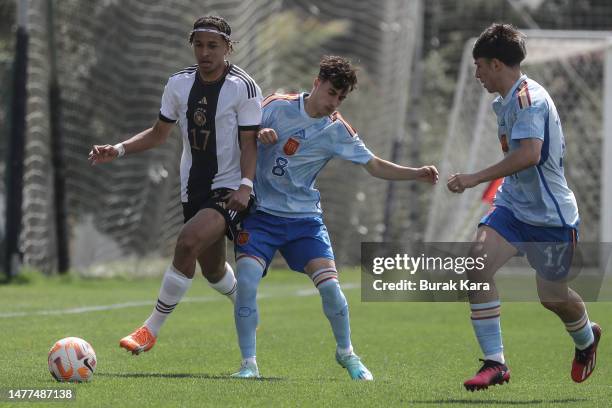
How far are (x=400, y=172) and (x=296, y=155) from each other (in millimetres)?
656

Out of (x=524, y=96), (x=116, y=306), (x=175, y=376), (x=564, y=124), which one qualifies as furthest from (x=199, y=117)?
(x=564, y=124)

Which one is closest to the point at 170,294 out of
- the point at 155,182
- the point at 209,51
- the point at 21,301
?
the point at 209,51

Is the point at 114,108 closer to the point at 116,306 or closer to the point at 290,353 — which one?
the point at 116,306

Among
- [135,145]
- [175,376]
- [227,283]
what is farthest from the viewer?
[227,283]

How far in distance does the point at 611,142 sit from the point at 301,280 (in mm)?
6267

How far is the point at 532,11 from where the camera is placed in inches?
1320

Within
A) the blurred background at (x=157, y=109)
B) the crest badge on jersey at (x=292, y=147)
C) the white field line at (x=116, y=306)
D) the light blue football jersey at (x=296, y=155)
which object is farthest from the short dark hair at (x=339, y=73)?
the blurred background at (x=157, y=109)

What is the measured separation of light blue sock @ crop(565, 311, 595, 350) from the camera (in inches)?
300

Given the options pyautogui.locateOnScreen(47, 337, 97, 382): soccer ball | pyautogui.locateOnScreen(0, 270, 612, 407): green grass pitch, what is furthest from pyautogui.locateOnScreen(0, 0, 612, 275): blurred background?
pyautogui.locateOnScreen(47, 337, 97, 382): soccer ball

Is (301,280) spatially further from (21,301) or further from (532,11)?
(532,11)

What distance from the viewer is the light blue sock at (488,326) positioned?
710cm

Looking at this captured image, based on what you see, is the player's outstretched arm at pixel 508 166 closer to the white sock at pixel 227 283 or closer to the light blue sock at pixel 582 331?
the light blue sock at pixel 582 331

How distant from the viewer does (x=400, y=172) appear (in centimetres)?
808

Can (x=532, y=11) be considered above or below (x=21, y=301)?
above
